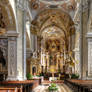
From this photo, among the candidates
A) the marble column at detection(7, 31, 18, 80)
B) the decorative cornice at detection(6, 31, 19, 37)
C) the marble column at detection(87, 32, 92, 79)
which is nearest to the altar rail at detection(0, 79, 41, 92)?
the marble column at detection(7, 31, 18, 80)

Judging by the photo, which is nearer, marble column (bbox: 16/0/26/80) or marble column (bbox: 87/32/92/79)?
marble column (bbox: 87/32/92/79)

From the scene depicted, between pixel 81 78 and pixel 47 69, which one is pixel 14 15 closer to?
pixel 81 78

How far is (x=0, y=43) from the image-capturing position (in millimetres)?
13906

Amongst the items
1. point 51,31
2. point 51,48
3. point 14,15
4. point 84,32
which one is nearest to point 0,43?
point 14,15

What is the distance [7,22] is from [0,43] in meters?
1.58

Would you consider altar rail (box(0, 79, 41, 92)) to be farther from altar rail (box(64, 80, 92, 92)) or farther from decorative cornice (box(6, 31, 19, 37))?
decorative cornice (box(6, 31, 19, 37))

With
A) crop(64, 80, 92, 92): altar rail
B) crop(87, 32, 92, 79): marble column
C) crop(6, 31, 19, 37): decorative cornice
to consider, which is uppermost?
crop(6, 31, 19, 37): decorative cornice

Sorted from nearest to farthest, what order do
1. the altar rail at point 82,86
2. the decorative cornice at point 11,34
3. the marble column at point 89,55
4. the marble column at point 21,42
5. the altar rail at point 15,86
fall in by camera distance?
the altar rail at point 15,86 < the altar rail at point 82,86 < the decorative cornice at point 11,34 < the marble column at point 89,55 < the marble column at point 21,42

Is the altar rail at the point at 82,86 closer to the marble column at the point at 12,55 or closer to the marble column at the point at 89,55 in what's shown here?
the marble column at the point at 89,55

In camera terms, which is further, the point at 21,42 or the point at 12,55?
the point at 21,42

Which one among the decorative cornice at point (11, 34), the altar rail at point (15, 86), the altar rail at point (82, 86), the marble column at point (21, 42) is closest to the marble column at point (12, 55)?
the decorative cornice at point (11, 34)

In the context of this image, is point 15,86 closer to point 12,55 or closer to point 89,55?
point 12,55

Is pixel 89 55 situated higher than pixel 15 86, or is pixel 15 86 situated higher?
pixel 89 55

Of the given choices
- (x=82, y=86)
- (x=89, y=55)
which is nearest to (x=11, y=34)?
(x=89, y=55)
